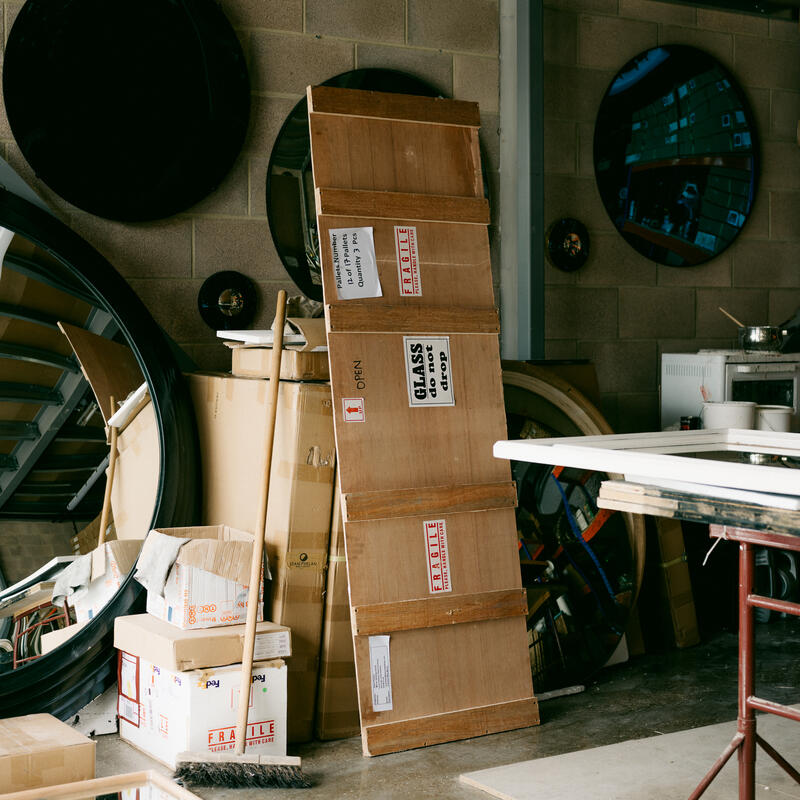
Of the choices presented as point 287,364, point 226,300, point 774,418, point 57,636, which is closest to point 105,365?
point 226,300

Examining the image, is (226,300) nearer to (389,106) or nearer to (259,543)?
(389,106)

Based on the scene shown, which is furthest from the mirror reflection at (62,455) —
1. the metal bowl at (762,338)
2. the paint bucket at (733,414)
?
the metal bowl at (762,338)

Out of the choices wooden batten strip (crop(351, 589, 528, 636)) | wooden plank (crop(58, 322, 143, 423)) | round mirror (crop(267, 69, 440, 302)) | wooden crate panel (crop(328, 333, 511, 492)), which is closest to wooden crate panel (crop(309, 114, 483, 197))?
wooden crate panel (crop(328, 333, 511, 492))

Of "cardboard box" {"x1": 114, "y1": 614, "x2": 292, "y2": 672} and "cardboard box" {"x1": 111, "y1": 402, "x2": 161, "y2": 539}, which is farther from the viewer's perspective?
"cardboard box" {"x1": 111, "y1": 402, "x2": 161, "y2": 539}

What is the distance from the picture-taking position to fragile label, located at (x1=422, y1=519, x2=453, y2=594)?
9.95 ft

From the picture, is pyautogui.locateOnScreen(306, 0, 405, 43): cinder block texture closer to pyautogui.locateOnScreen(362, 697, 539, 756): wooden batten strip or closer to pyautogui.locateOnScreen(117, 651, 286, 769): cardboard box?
pyautogui.locateOnScreen(117, 651, 286, 769): cardboard box

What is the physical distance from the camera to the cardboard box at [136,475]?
3307 millimetres

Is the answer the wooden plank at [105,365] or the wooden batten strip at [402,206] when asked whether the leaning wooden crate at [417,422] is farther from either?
the wooden plank at [105,365]

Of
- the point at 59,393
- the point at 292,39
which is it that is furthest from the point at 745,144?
the point at 59,393

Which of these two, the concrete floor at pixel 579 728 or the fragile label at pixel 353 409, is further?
the fragile label at pixel 353 409

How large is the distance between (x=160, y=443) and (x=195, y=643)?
0.74 metres

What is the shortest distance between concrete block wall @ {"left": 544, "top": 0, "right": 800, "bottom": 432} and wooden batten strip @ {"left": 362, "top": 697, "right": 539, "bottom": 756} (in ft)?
5.40

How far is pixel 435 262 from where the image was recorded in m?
3.16

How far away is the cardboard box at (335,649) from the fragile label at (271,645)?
0.19m
